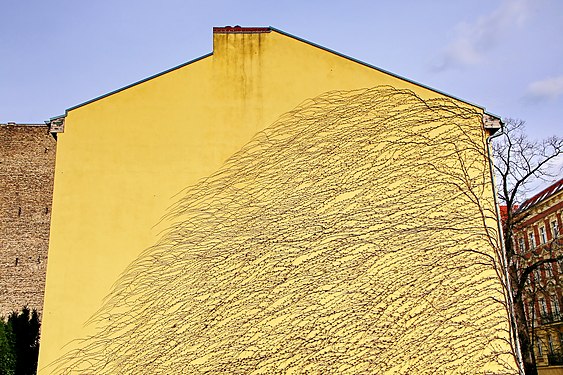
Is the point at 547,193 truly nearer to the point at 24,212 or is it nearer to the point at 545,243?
the point at 545,243

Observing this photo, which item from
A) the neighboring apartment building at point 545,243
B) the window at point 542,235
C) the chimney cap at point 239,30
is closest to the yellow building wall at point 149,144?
the chimney cap at point 239,30

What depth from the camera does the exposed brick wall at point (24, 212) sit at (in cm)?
1490

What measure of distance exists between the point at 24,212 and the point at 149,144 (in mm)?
9373

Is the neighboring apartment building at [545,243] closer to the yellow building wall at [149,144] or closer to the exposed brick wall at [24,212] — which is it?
the yellow building wall at [149,144]

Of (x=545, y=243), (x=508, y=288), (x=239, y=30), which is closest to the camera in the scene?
(x=508, y=288)

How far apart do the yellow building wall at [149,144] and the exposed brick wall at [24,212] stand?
835 centimetres

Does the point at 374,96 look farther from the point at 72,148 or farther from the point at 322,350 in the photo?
the point at 72,148

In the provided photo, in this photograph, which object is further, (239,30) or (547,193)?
(547,193)

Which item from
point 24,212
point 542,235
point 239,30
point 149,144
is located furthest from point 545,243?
point 149,144

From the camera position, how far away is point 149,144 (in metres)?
8.05

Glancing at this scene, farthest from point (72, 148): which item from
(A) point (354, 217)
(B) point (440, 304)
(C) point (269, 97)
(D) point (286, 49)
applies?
(B) point (440, 304)

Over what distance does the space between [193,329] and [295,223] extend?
1970 millimetres

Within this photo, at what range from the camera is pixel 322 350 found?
718cm

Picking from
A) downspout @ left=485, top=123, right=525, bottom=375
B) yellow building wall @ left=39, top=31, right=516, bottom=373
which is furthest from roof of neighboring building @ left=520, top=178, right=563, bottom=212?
yellow building wall @ left=39, top=31, right=516, bottom=373
